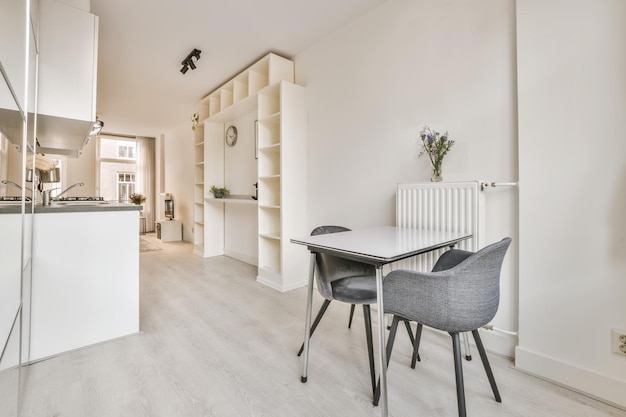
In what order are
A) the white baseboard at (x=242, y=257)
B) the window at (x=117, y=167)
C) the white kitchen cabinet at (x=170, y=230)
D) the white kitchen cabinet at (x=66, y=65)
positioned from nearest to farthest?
the white kitchen cabinet at (x=66, y=65), the white baseboard at (x=242, y=257), the white kitchen cabinet at (x=170, y=230), the window at (x=117, y=167)

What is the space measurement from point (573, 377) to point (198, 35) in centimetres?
407

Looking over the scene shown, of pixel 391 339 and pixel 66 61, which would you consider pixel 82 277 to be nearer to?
pixel 66 61

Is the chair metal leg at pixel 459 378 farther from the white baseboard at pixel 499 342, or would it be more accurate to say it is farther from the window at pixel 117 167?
the window at pixel 117 167

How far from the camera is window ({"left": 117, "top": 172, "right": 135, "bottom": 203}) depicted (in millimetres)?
7809

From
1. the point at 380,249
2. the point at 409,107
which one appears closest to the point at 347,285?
the point at 380,249

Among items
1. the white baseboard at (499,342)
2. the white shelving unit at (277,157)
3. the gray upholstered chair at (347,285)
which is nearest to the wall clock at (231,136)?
the white shelving unit at (277,157)

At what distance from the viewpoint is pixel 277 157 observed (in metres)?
3.76

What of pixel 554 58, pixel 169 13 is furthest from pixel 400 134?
pixel 169 13

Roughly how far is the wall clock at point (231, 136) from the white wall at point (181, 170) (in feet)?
6.00

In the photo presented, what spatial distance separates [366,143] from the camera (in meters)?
2.75

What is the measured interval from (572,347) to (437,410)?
0.84 metres

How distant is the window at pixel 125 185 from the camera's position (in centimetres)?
781

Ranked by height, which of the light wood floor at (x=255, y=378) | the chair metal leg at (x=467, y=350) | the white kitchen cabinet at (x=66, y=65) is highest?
the white kitchen cabinet at (x=66, y=65)

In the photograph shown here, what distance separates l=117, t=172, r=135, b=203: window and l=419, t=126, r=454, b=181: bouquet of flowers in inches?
317
